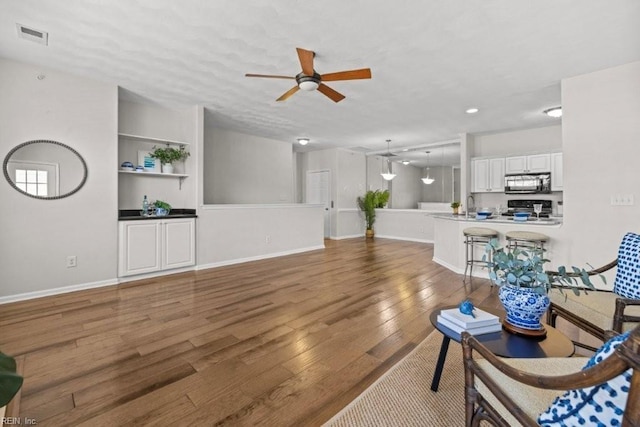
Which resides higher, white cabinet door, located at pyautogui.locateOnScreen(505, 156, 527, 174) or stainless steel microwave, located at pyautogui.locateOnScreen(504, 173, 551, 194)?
white cabinet door, located at pyautogui.locateOnScreen(505, 156, 527, 174)

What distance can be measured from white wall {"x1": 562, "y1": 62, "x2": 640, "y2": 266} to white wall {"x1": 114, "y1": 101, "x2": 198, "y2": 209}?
547 centimetres

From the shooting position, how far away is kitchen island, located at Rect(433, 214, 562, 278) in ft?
13.2

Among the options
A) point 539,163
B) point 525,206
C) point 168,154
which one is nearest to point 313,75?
point 168,154

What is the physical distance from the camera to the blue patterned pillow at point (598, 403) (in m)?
0.67

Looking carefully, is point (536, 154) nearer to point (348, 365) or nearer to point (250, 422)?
point (348, 365)

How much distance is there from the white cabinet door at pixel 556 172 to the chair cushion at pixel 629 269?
458 cm

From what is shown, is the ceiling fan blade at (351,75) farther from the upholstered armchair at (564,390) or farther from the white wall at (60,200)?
the white wall at (60,200)

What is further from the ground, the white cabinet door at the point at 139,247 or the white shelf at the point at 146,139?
the white shelf at the point at 146,139

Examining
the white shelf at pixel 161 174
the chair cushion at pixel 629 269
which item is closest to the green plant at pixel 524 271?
the chair cushion at pixel 629 269

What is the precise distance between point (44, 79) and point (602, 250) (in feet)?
23.2

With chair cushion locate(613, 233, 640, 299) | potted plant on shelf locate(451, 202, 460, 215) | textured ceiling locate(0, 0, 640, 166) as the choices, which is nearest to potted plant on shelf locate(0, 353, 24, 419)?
textured ceiling locate(0, 0, 640, 166)

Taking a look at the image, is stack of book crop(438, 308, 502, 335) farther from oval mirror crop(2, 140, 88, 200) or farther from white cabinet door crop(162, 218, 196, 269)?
oval mirror crop(2, 140, 88, 200)

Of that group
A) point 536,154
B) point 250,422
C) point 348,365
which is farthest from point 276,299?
point 536,154

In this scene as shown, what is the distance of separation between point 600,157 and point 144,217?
611 centimetres
